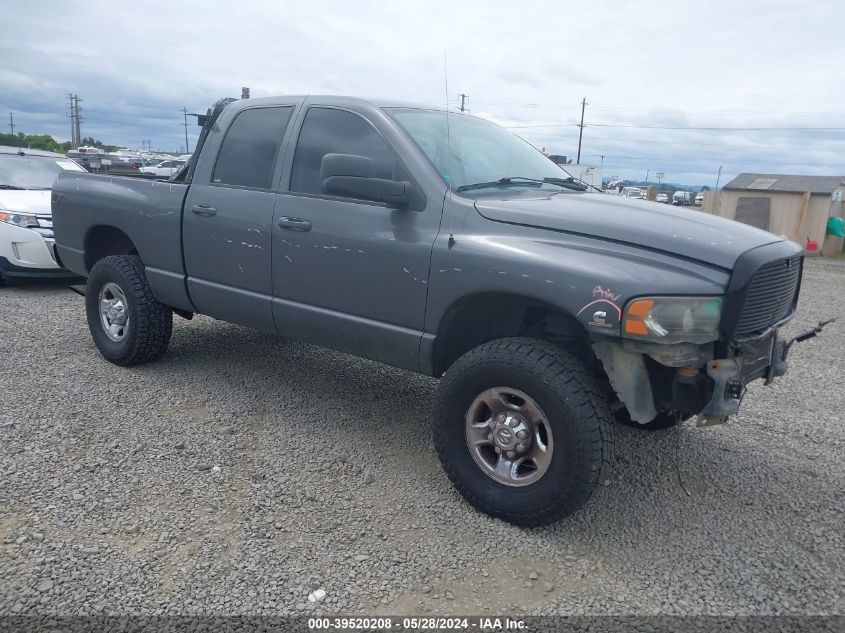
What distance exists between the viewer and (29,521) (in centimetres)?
306

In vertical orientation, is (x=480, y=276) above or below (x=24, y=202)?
above

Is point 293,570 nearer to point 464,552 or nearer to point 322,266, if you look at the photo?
point 464,552

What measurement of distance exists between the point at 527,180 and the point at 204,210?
2065 mm

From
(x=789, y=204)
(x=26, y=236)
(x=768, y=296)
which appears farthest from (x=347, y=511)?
(x=789, y=204)

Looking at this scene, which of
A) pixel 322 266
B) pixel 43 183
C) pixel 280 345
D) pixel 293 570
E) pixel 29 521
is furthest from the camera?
pixel 43 183

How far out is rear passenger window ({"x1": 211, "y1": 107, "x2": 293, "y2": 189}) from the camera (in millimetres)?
4191

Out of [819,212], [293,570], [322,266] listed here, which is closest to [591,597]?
[293,570]

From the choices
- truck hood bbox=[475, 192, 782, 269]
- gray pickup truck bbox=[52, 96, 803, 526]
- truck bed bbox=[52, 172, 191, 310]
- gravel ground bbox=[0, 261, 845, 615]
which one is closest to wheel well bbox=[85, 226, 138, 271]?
truck bed bbox=[52, 172, 191, 310]

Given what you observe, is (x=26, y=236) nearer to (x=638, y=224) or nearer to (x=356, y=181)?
(x=356, y=181)

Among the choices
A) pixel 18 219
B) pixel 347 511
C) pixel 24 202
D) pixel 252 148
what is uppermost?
pixel 252 148

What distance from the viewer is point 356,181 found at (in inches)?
130

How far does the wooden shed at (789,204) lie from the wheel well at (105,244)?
49.7ft

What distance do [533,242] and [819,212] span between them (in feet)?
51.7

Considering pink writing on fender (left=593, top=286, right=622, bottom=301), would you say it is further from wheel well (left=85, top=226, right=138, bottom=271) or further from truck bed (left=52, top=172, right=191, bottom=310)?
wheel well (left=85, top=226, right=138, bottom=271)
